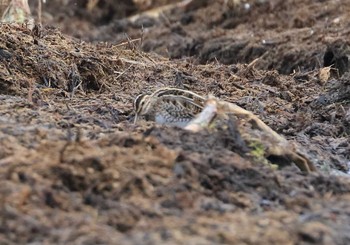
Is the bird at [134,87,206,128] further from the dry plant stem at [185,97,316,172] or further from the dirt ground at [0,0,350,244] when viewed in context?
the dry plant stem at [185,97,316,172]

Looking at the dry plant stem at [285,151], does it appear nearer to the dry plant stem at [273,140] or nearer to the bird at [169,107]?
the dry plant stem at [273,140]

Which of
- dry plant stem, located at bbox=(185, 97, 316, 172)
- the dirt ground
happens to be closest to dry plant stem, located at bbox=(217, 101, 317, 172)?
dry plant stem, located at bbox=(185, 97, 316, 172)

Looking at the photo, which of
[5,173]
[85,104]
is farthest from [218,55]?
[5,173]

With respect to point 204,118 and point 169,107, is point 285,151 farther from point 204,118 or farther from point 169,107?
point 169,107

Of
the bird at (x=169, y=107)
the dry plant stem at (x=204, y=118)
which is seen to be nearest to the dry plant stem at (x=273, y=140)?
the dry plant stem at (x=204, y=118)

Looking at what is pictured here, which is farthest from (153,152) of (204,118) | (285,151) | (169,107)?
(169,107)

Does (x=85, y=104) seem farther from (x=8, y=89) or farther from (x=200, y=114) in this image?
(x=200, y=114)
